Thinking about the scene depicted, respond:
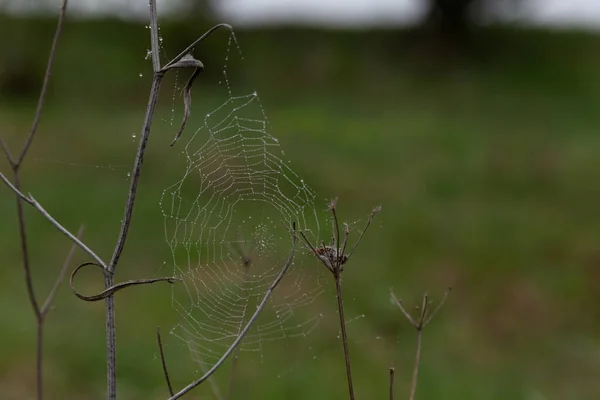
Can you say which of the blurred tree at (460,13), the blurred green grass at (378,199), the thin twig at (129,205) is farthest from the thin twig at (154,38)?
the blurred tree at (460,13)

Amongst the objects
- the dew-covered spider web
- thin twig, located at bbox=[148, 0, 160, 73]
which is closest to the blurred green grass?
the dew-covered spider web

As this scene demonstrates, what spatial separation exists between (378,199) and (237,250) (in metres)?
5.53

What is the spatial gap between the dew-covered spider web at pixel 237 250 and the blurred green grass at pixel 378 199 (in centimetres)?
18

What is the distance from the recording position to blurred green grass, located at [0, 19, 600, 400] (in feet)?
14.5

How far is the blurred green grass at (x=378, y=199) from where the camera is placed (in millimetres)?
4430

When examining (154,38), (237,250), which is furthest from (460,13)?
(154,38)

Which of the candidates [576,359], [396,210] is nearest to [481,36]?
[396,210]

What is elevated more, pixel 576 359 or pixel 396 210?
pixel 396 210

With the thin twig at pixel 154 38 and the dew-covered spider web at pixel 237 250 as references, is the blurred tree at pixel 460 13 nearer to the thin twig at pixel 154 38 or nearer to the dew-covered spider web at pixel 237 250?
the dew-covered spider web at pixel 237 250

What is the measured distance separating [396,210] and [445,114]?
4.20 m

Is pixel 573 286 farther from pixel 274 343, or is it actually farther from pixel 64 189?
pixel 64 189

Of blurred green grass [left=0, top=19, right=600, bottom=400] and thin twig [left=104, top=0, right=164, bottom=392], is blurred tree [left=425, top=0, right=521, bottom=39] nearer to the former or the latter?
blurred green grass [left=0, top=19, right=600, bottom=400]

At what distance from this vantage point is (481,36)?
1410 cm

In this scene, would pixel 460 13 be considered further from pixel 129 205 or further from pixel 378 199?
pixel 129 205
